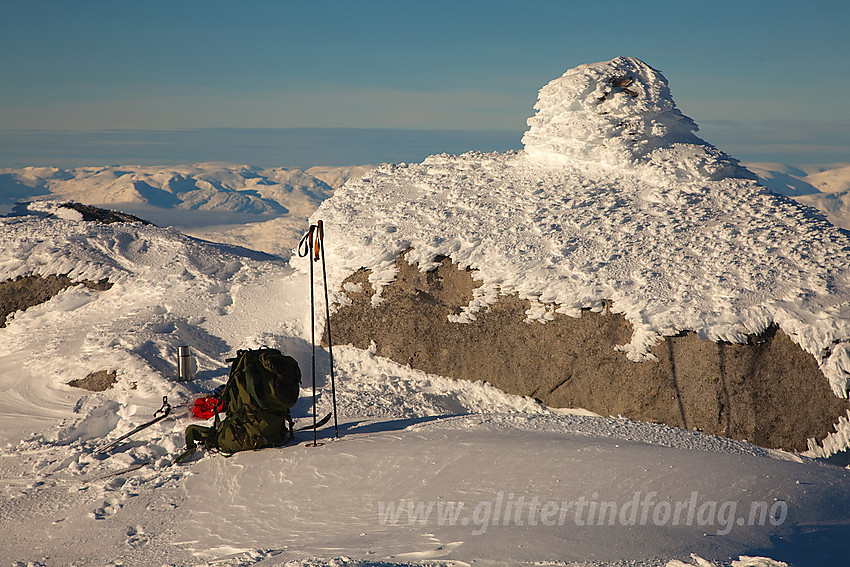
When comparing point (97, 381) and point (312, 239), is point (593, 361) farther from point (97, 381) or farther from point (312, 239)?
point (97, 381)

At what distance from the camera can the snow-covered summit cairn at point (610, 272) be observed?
8.07 metres

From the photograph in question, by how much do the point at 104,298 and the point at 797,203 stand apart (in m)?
12.3

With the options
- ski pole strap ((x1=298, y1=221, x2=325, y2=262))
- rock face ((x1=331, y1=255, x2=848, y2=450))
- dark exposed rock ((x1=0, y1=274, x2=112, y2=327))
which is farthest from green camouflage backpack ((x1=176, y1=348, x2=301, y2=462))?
dark exposed rock ((x1=0, y1=274, x2=112, y2=327))

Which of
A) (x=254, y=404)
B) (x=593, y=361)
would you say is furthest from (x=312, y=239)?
(x=593, y=361)

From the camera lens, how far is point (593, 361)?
870 cm

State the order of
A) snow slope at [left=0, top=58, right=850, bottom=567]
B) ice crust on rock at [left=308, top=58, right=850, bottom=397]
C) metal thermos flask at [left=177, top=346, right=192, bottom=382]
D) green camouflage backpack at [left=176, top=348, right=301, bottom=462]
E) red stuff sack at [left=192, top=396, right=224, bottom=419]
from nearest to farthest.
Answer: snow slope at [left=0, top=58, right=850, bottom=567]
green camouflage backpack at [left=176, top=348, right=301, bottom=462]
red stuff sack at [left=192, top=396, right=224, bottom=419]
ice crust on rock at [left=308, top=58, right=850, bottom=397]
metal thermos flask at [left=177, top=346, right=192, bottom=382]

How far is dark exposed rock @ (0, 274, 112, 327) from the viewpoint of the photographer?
11.6m

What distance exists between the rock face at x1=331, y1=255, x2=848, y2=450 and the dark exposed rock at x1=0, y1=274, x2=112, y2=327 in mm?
5443

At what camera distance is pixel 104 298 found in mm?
11312

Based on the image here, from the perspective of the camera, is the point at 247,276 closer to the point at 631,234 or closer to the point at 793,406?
the point at 631,234

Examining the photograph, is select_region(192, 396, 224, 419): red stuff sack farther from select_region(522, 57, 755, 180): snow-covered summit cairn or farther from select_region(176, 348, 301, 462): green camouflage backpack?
select_region(522, 57, 755, 180): snow-covered summit cairn

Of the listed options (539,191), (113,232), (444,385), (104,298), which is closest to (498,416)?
(444,385)

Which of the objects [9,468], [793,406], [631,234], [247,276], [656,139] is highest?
[656,139]

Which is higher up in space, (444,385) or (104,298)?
(104,298)
